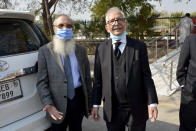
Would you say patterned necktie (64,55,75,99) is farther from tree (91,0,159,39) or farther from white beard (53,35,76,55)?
tree (91,0,159,39)

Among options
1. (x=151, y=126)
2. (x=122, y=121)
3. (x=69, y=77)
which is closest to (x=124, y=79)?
(x=122, y=121)

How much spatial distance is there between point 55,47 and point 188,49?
161 cm

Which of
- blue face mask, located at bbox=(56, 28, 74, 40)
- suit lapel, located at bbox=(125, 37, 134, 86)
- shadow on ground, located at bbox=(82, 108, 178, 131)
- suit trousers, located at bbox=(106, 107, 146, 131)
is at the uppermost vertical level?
blue face mask, located at bbox=(56, 28, 74, 40)

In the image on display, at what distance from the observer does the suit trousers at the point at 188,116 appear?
102 inches

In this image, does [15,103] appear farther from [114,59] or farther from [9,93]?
[114,59]

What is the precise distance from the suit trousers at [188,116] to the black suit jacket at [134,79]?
0.84 meters

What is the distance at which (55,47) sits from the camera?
2.19 metres

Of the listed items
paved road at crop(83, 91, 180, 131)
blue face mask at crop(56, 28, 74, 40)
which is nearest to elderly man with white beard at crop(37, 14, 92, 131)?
blue face mask at crop(56, 28, 74, 40)

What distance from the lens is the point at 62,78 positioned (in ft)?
6.94

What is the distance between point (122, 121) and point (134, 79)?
48 cm

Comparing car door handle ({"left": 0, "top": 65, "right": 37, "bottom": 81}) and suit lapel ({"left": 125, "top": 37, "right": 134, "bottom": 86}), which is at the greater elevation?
suit lapel ({"left": 125, "top": 37, "right": 134, "bottom": 86})

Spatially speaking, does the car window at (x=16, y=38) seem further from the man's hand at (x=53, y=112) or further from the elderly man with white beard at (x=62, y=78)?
the man's hand at (x=53, y=112)

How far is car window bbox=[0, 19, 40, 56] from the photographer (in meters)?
2.22

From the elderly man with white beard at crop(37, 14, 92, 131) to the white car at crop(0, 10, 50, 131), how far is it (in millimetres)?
160
